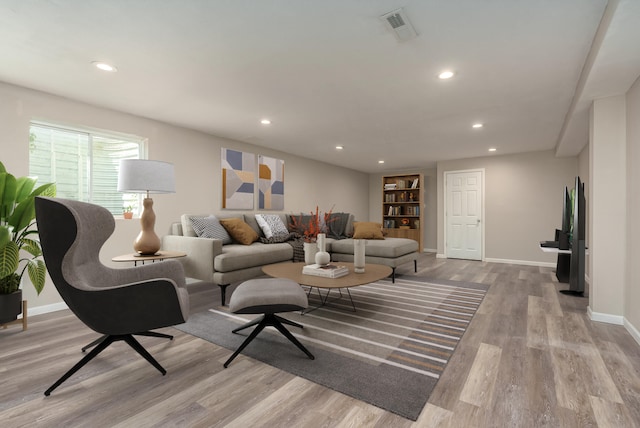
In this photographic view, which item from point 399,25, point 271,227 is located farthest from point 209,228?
point 399,25

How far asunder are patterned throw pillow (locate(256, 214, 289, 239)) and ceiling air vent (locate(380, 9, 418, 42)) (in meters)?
3.20

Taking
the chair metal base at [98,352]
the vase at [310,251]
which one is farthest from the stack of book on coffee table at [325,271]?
the chair metal base at [98,352]

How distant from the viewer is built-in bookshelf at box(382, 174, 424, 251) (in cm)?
789

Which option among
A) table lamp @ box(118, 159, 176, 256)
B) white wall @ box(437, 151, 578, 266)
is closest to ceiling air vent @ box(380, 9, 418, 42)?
table lamp @ box(118, 159, 176, 256)

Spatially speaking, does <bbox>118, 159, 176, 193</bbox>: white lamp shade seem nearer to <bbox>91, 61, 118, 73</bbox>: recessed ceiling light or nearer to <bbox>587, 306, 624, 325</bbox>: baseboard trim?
<bbox>91, 61, 118, 73</bbox>: recessed ceiling light

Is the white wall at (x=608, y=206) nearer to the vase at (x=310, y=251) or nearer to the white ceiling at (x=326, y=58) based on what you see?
the white ceiling at (x=326, y=58)

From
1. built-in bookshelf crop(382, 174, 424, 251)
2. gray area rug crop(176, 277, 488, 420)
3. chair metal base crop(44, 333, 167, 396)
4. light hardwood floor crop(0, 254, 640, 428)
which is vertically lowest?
light hardwood floor crop(0, 254, 640, 428)

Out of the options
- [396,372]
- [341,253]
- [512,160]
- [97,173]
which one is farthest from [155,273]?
[512,160]

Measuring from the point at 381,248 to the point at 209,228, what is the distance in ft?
7.74

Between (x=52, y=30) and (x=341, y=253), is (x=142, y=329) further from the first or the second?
(x=341, y=253)

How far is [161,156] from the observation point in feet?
13.5

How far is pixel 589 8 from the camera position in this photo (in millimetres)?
1809

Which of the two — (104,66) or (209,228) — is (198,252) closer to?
(209,228)

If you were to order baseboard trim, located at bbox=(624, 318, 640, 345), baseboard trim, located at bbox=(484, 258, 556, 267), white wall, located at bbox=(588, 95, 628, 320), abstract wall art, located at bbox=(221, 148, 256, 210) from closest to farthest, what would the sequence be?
1. baseboard trim, located at bbox=(624, 318, 640, 345)
2. white wall, located at bbox=(588, 95, 628, 320)
3. abstract wall art, located at bbox=(221, 148, 256, 210)
4. baseboard trim, located at bbox=(484, 258, 556, 267)
